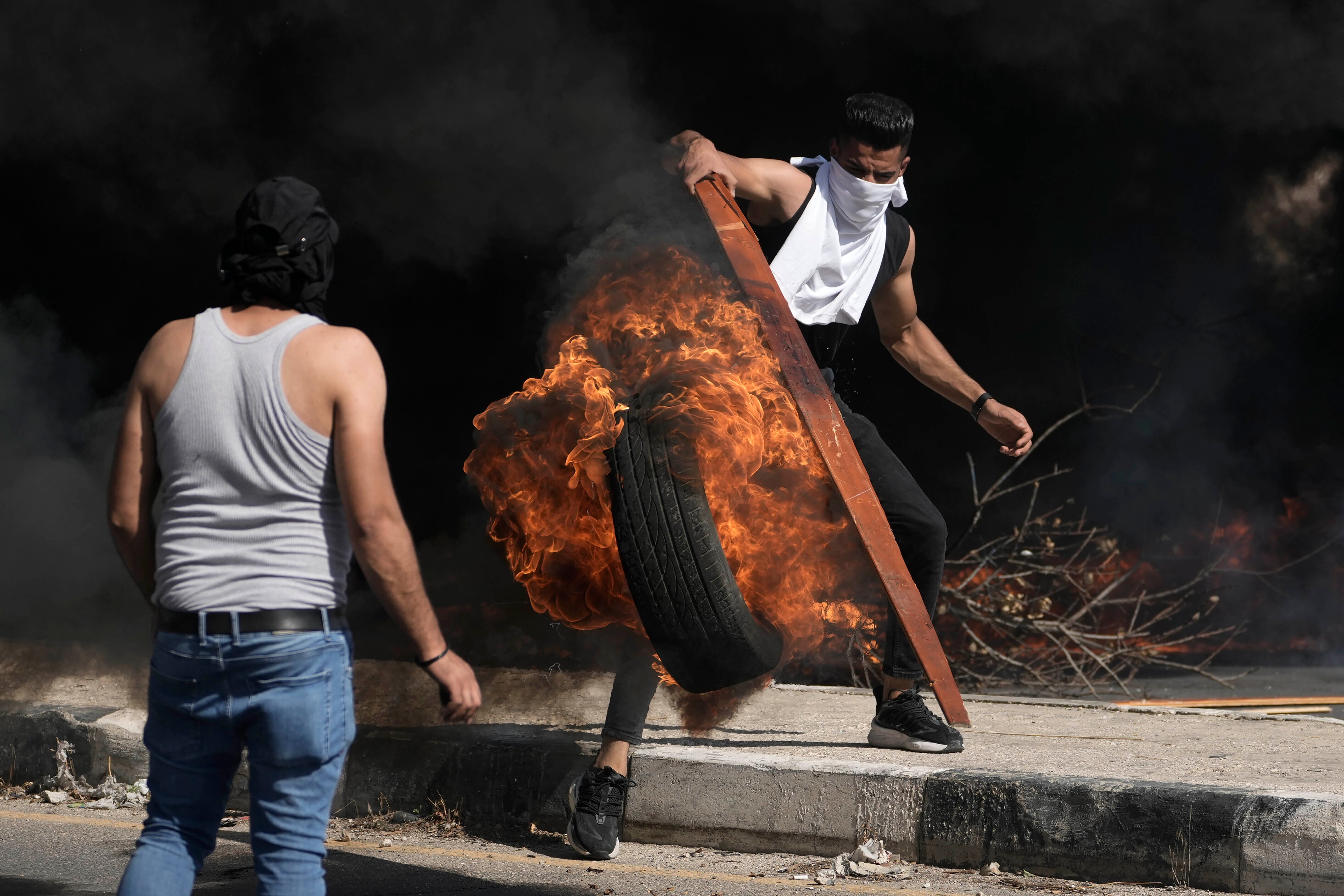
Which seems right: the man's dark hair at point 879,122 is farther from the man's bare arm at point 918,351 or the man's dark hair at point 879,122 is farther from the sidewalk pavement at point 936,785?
the sidewalk pavement at point 936,785

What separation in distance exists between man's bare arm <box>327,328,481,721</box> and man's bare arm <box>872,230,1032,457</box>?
9.23 feet

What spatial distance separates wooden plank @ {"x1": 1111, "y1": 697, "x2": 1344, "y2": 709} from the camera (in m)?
5.94

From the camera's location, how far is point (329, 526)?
2166 mm

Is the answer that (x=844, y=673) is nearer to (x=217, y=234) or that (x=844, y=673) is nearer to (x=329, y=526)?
(x=217, y=234)

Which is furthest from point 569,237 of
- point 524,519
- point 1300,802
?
point 1300,802

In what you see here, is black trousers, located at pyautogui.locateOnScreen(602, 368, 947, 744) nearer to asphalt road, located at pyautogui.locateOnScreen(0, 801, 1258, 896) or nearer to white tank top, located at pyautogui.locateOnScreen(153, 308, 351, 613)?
asphalt road, located at pyautogui.locateOnScreen(0, 801, 1258, 896)

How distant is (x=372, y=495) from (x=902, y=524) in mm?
2466

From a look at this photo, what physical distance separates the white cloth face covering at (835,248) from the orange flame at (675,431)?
298 millimetres


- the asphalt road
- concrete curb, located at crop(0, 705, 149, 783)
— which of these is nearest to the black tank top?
the asphalt road

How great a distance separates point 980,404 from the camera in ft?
15.1

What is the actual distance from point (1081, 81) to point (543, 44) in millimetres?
3003

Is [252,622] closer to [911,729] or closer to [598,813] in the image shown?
[598,813]

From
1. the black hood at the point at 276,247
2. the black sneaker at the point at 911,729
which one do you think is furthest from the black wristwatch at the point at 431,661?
the black sneaker at the point at 911,729

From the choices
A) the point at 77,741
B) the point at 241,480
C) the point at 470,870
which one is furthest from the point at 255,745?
the point at 77,741
